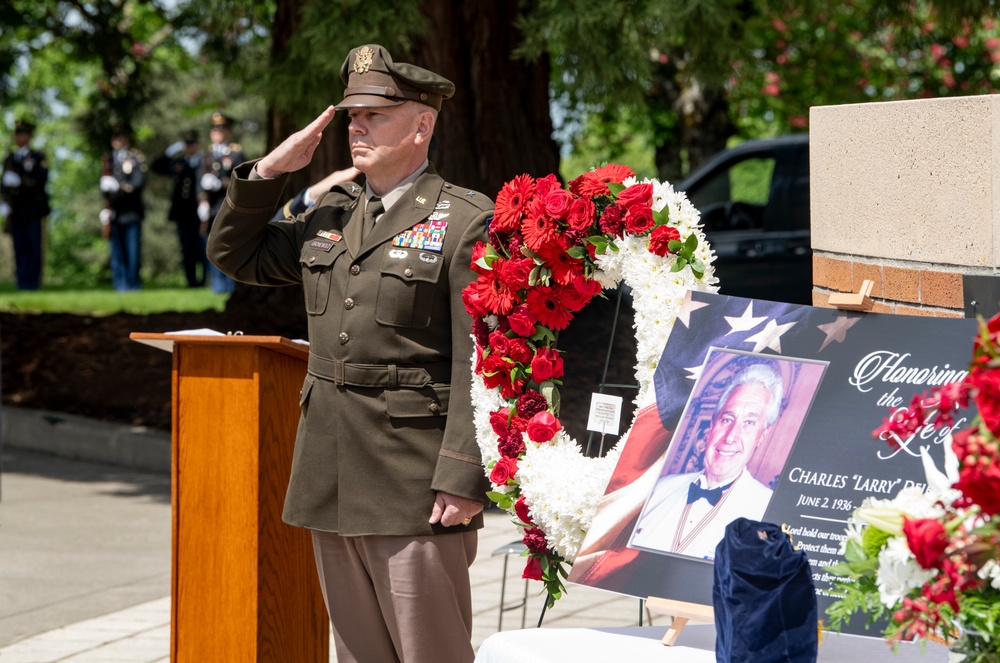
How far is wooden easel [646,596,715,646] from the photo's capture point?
287 cm

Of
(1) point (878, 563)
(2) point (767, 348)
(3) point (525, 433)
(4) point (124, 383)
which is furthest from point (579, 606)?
(4) point (124, 383)

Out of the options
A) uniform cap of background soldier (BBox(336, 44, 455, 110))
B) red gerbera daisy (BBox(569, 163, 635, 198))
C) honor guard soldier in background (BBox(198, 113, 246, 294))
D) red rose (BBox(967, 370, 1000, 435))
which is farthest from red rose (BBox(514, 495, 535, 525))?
honor guard soldier in background (BBox(198, 113, 246, 294))

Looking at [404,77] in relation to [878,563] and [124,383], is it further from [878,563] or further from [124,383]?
[124,383]

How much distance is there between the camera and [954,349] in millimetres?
2840

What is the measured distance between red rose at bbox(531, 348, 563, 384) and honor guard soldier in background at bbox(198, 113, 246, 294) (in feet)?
48.2

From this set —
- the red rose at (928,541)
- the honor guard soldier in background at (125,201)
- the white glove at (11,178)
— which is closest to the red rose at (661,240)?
the red rose at (928,541)

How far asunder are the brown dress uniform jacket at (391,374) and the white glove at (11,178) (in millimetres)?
16185

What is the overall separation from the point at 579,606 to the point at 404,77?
303 centimetres

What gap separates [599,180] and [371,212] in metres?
0.66

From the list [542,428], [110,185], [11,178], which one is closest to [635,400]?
[542,428]

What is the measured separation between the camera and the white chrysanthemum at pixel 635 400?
10.9 ft

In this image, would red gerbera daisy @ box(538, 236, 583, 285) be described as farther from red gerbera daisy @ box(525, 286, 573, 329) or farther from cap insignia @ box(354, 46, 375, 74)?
cap insignia @ box(354, 46, 375, 74)

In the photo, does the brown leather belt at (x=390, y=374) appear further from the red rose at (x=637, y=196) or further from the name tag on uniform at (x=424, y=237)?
the red rose at (x=637, y=196)

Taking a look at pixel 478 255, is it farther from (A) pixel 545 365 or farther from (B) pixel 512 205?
(A) pixel 545 365
